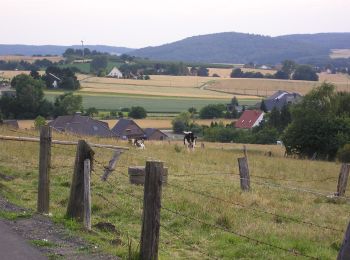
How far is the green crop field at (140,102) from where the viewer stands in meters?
84.5

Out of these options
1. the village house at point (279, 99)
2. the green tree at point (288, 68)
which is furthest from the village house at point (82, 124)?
the green tree at point (288, 68)

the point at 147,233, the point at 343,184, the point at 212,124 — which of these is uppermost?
the point at 147,233

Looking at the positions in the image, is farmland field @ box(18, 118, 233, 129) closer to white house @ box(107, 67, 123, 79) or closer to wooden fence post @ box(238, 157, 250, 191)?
wooden fence post @ box(238, 157, 250, 191)

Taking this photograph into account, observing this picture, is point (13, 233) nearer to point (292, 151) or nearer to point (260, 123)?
point (292, 151)

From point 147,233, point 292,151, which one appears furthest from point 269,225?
point 292,151

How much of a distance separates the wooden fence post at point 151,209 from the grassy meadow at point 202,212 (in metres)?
0.33

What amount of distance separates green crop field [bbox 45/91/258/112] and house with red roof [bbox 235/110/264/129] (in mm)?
7471

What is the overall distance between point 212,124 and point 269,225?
233 feet

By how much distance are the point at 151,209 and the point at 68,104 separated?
64.7 meters

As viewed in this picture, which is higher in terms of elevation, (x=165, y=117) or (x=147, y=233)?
(x=147, y=233)

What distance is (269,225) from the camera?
1077 cm

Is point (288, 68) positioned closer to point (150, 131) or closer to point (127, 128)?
point (150, 131)

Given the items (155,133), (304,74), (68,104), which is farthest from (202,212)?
(304,74)

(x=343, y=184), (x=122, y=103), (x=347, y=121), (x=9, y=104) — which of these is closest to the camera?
(x=343, y=184)
